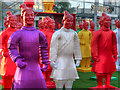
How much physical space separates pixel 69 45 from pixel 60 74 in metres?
0.66

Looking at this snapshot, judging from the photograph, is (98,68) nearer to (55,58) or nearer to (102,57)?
(102,57)

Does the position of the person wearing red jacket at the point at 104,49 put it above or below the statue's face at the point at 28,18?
below

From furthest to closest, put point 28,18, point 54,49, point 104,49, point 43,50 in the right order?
1. point 104,49
2. point 54,49
3. point 43,50
4. point 28,18

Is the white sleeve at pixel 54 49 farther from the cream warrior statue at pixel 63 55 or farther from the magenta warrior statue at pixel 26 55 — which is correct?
the magenta warrior statue at pixel 26 55

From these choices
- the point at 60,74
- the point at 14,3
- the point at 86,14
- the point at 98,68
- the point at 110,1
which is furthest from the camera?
the point at 110,1

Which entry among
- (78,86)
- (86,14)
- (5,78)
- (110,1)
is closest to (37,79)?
(5,78)

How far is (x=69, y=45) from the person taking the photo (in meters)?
4.58

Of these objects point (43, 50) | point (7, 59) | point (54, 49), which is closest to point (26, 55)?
point (43, 50)

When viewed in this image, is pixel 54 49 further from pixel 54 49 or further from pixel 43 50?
pixel 43 50

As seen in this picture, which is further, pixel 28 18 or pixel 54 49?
pixel 54 49

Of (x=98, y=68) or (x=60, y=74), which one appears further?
(x=98, y=68)

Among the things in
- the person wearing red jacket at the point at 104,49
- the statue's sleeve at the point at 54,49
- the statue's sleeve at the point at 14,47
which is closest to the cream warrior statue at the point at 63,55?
the statue's sleeve at the point at 54,49

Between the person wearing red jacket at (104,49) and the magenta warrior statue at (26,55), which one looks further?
the person wearing red jacket at (104,49)

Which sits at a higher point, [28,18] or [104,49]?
[28,18]
